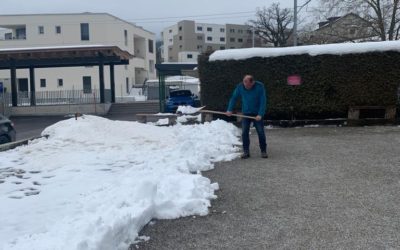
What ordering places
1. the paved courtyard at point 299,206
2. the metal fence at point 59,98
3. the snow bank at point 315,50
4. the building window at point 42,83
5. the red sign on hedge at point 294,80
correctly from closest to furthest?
the paved courtyard at point 299,206, the snow bank at point 315,50, the red sign on hedge at point 294,80, the metal fence at point 59,98, the building window at point 42,83

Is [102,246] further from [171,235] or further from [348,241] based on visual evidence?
[348,241]

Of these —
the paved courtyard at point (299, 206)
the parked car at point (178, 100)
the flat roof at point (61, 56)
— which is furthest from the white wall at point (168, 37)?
the paved courtyard at point (299, 206)

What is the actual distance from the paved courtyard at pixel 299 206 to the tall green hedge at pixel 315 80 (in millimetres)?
6993

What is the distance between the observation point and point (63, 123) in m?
15.0

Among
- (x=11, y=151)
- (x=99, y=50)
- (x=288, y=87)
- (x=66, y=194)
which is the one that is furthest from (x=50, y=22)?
(x=66, y=194)

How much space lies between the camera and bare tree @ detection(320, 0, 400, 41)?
1262 inches

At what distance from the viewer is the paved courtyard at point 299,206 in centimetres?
492

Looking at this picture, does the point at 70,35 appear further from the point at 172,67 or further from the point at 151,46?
the point at 172,67

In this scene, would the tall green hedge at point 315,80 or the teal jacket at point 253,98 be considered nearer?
the teal jacket at point 253,98

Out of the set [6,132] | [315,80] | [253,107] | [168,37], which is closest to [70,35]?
[315,80]

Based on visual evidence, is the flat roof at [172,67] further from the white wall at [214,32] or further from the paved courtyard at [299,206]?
the white wall at [214,32]

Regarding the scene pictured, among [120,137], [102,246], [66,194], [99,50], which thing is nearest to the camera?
[102,246]

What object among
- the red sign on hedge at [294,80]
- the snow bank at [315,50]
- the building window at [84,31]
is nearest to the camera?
the snow bank at [315,50]

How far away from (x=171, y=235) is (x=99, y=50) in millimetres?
29713
